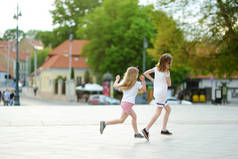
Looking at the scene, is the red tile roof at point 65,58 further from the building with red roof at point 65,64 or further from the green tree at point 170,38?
the green tree at point 170,38

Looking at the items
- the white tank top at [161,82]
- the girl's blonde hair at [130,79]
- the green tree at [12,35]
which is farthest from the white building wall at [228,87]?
the green tree at [12,35]

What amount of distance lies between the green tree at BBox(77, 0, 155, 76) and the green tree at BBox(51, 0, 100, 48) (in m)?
14.8

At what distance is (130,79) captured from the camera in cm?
970

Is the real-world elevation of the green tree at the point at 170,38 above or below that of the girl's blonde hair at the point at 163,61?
above

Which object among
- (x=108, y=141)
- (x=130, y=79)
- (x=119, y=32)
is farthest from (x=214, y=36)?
(x=119, y=32)

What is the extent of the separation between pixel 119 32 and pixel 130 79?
152 ft

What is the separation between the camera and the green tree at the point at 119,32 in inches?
2185

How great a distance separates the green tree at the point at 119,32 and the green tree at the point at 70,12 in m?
14.8

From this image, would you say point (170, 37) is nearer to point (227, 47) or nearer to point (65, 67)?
point (227, 47)

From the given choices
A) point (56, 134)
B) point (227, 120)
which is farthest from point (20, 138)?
point (227, 120)

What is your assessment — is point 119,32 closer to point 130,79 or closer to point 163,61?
point 163,61

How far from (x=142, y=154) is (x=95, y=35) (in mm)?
52080

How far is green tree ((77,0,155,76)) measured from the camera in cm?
5550

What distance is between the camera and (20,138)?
9.91 meters
